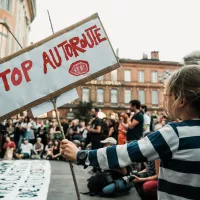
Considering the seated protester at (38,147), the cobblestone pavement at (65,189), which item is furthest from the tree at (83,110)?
the cobblestone pavement at (65,189)

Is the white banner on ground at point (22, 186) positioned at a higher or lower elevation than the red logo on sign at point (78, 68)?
lower

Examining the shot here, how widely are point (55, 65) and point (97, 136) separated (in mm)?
5194

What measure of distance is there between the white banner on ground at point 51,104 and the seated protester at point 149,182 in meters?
1.76

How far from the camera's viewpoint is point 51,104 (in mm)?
2188

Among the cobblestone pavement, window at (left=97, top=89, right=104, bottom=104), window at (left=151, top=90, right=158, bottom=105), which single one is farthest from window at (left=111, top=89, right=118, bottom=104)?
the cobblestone pavement

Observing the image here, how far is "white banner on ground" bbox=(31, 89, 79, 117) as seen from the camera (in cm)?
213

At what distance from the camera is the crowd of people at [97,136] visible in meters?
4.78

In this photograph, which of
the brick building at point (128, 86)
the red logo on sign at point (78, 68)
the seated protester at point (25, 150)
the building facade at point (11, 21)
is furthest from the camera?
the brick building at point (128, 86)

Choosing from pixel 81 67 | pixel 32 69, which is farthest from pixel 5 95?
pixel 81 67

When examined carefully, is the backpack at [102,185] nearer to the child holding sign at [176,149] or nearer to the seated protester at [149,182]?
the seated protester at [149,182]

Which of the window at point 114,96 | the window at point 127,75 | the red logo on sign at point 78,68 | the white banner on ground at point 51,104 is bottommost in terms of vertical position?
the white banner on ground at point 51,104

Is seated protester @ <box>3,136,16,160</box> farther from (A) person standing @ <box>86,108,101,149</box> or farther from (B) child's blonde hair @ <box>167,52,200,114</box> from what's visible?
(B) child's blonde hair @ <box>167,52,200,114</box>

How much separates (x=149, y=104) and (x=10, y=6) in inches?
1143

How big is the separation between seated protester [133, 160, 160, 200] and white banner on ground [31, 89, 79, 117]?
5.78 ft
